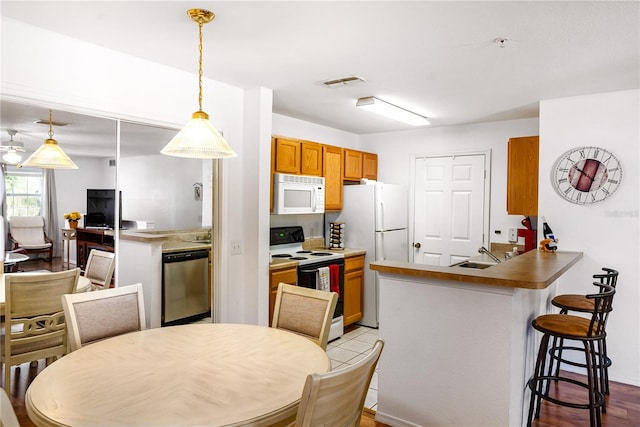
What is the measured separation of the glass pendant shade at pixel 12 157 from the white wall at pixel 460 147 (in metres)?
4.18

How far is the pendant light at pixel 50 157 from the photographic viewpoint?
252cm

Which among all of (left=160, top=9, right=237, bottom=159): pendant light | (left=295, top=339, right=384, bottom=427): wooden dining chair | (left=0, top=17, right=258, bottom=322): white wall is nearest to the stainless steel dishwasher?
(left=0, top=17, right=258, bottom=322): white wall

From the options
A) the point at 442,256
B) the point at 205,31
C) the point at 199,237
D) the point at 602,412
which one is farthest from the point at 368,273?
the point at 205,31

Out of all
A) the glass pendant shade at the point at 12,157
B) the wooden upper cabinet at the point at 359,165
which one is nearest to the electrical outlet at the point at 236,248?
the glass pendant shade at the point at 12,157

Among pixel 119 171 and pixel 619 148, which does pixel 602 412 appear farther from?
pixel 119 171

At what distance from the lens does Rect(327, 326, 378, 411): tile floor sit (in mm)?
3775

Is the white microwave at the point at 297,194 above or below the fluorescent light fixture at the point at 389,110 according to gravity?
below

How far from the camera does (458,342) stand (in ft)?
8.13

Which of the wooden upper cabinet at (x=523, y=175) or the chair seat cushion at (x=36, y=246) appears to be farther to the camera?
the wooden upper cabinet at (x=523, y=175)

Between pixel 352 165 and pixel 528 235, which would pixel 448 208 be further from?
pixel 352 165

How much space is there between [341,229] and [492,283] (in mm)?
2845

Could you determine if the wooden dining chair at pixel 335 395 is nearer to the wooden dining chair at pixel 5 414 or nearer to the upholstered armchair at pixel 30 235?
the wooden dining chair at pixel 5 414

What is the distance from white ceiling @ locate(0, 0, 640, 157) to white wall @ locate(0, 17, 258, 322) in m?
0.11

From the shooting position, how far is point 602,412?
9.76ft
